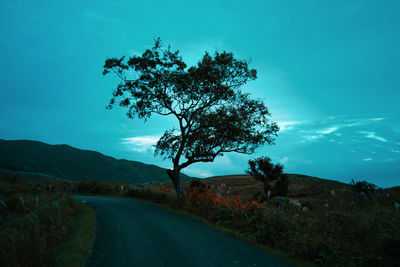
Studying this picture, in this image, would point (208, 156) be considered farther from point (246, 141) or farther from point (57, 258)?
point (57, 258)

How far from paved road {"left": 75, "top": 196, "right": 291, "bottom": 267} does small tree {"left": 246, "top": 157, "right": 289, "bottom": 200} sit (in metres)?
18.4

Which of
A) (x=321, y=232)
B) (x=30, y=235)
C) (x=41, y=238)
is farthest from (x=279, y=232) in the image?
(x=30, y=235)

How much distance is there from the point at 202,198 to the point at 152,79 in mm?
10754

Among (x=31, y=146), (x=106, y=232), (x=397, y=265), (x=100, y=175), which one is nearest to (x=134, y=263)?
(x=106, y=232)

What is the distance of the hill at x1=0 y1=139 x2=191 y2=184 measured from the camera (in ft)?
336

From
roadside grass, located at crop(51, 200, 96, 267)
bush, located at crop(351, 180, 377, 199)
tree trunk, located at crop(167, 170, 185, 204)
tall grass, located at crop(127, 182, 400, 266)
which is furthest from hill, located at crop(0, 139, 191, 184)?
tall grass, located at crop(127, 182, 400, 266)

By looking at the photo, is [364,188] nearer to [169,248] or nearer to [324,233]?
[324,233]

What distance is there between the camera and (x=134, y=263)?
609 centimetres

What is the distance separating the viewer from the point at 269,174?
1099 inches

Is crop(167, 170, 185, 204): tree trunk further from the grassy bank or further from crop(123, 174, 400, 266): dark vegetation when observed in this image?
the grassy bank

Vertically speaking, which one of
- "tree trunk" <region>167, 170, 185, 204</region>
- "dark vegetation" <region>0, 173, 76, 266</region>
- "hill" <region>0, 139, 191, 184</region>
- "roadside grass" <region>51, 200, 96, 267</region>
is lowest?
"roadside grass" <region>51, 200, 96, 267</region>

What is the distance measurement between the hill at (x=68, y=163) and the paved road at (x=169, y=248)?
91382 millimetres

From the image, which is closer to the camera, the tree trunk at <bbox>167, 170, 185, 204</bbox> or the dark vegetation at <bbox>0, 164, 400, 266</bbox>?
the dark vegetation at <bbox>0, 164, 400, 266</bbox>

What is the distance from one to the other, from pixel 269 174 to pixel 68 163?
4771 inches
